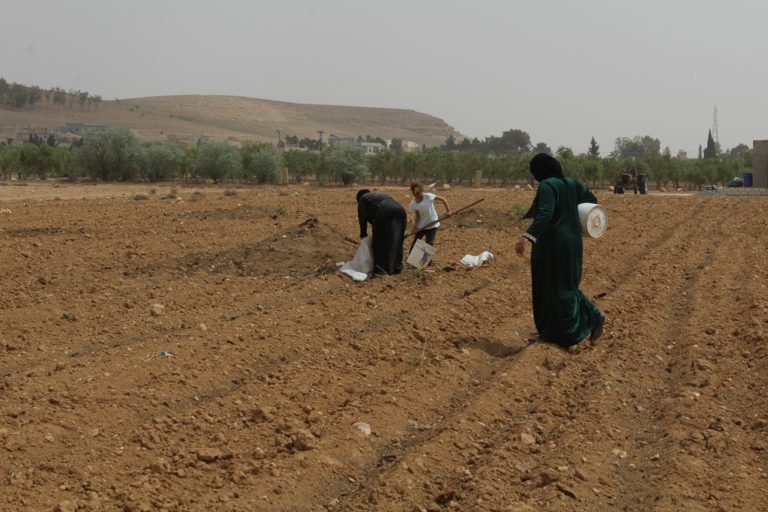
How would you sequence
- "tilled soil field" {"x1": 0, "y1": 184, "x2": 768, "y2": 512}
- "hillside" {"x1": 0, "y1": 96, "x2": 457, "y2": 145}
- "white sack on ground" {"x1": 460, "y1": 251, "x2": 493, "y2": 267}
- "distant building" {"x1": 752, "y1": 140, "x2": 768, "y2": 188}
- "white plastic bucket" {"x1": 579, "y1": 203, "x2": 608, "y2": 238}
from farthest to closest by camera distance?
"hillside" {"x1": 0, "y1": 96, "x2": 457, "y2": 145}, "distant building" {"x1": 752, "y1": 140, "x2": 768, "y2": 188}, "white sack on ground" {"x1": 460, "y1": 251, "x2": 493, "y2": 267}, "white plastic bucket" {"x1": 579, "y1": 203, "x2": 608, "y2": 238}, "tilled soil field" {"x1": 0, "y1": 184, "x2": 768, "y2": 512}

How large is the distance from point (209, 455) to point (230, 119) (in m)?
135

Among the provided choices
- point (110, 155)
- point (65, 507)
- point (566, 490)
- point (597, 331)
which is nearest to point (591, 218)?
point (597, 331)

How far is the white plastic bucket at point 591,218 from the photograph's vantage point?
328 inches

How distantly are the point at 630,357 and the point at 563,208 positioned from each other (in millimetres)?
1300

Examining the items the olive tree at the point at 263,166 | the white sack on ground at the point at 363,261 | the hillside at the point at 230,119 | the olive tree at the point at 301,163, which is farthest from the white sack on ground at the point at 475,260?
the hillside at the point at 230,119

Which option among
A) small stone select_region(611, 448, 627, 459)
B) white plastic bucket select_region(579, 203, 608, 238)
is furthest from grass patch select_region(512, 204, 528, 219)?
small stone select_region(611, 448, 627, 459)

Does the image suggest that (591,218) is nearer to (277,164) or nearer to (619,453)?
(619,453)

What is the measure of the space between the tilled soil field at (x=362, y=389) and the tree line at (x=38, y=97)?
115980 mm

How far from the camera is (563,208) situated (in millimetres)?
7547

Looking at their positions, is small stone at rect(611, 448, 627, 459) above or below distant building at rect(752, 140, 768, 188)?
below

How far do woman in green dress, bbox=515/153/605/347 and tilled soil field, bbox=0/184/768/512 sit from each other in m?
0.22

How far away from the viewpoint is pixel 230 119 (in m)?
136

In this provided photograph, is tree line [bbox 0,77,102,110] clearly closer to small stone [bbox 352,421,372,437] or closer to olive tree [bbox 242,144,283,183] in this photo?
olive tree [bbox 242,144,283,183]

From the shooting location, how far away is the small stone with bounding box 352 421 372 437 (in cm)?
538
